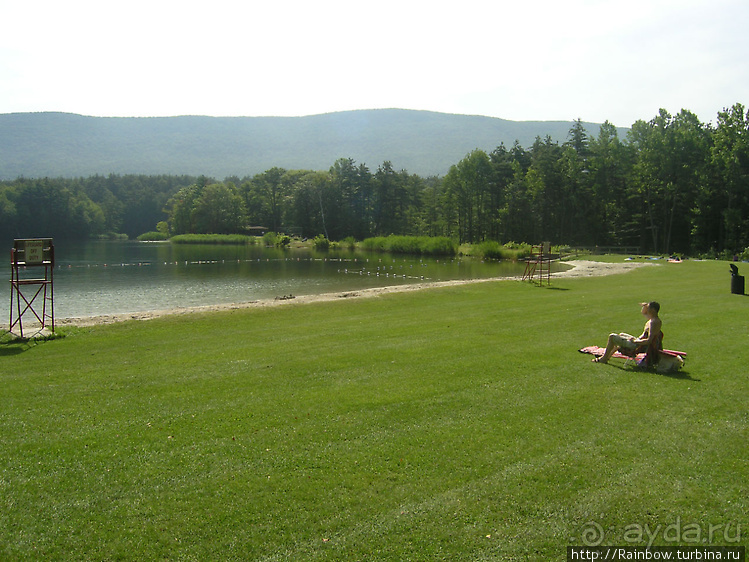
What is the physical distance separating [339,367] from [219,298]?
2111cm

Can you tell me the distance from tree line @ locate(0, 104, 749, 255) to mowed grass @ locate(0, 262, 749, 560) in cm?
5207

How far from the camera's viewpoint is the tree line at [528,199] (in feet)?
180

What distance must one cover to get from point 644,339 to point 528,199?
231ft

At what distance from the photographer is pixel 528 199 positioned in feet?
251

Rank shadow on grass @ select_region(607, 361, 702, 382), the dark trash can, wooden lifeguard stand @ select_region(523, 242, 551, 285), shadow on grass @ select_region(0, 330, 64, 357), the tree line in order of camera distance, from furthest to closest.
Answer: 1. the tree line
2. wooden lifeguard stand @ select_region(523, 242, 551, 285)
3. the dark trash can
4. shadow on grass @ select_region(0, 330, 64, 357)
5. shadow on grass @ select_region(607, 361, 702, 382)

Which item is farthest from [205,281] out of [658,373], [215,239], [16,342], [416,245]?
[215,239]

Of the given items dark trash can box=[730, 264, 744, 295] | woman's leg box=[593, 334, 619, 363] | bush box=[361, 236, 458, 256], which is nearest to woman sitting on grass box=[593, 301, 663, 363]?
woman's leg box=[593, 334, 619, 363]

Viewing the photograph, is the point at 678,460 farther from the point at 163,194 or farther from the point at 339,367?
the point at 163,194

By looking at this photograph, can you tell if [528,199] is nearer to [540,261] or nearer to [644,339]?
[540,261]

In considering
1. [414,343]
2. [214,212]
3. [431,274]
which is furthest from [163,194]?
[414,343]

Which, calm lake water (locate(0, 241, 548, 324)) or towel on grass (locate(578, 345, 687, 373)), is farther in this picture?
calm lake water (locate(0, 241, 548, 324))

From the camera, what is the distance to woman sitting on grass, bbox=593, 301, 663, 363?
970cm

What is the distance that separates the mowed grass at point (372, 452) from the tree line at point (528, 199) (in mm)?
52073

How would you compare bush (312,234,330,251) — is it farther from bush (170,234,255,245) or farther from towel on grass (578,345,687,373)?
towel on grass (578,345,687,373)
